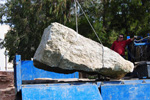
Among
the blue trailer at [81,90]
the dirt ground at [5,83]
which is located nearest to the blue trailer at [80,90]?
the blue trailer at [81,90]

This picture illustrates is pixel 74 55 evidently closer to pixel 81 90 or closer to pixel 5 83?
pixel 81 90

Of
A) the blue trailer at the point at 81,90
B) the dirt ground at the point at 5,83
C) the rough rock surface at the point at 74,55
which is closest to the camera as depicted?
the blue trailer at the point at 81,90

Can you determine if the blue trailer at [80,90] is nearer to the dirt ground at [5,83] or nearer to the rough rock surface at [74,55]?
the rough rock surface at [74,55]

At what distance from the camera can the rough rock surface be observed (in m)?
4.93

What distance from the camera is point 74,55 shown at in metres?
5.03

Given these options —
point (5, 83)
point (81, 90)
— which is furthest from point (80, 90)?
point (5, 83)

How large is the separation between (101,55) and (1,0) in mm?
17335

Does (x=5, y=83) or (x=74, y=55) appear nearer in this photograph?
(x=74, y=55)

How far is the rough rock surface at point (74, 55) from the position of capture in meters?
4.93

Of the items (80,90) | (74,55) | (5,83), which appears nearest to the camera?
(80,90)

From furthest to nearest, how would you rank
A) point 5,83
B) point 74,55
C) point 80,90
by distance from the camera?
point 5,83 → point 74,55 → point 80,90

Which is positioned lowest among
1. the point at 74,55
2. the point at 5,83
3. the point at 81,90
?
the point at 81,90

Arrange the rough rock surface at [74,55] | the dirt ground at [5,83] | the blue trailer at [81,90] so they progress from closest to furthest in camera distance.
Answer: the blue trailer at [81,90] < the rough rock surface at [74,55] < the dirt ground at [5,83]

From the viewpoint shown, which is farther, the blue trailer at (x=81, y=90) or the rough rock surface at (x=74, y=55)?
the rough rock surface at (x=74, y=55)
